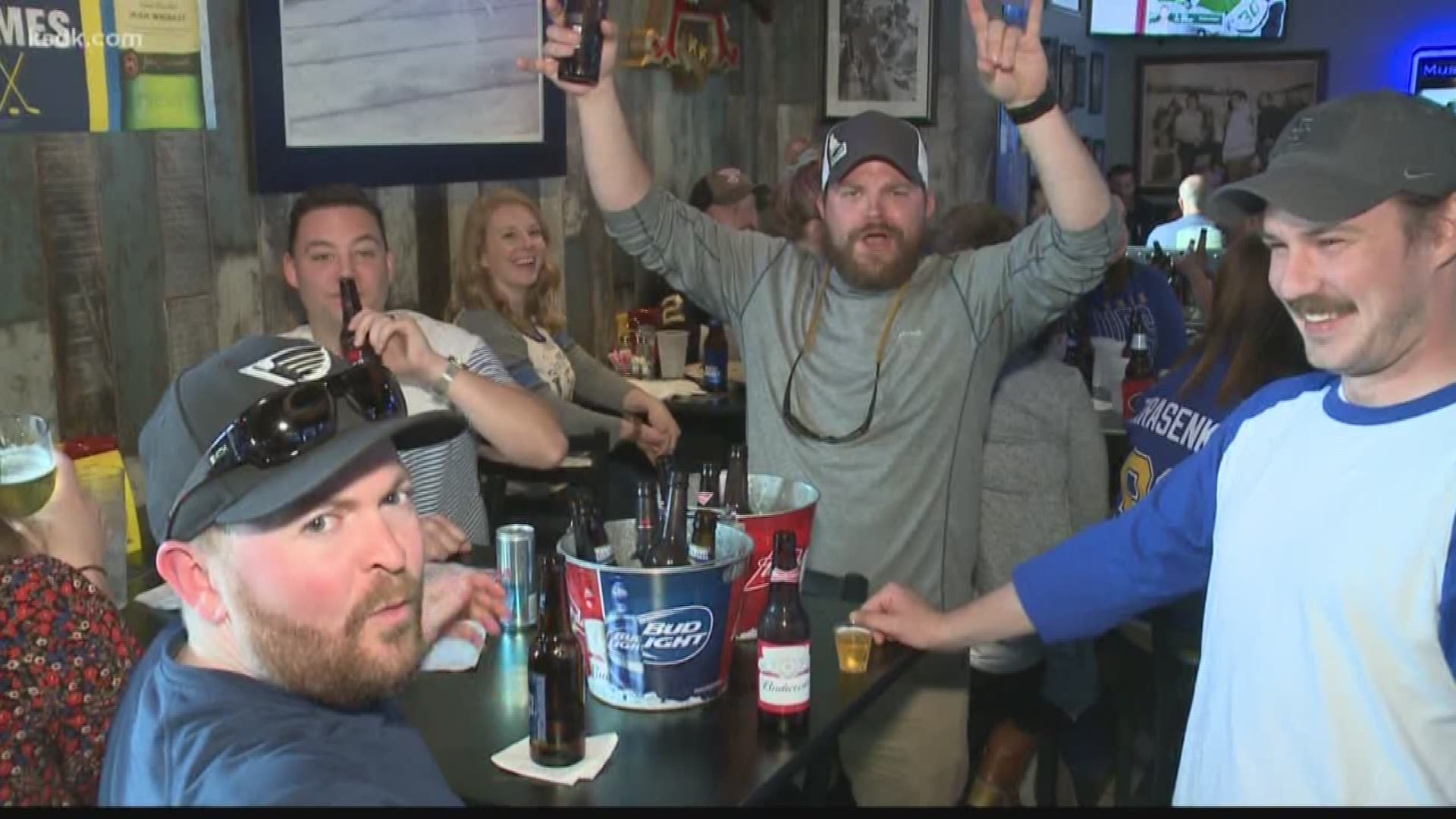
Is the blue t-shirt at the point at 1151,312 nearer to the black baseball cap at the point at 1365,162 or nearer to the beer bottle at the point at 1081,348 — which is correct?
the beer bottle at the point at 1081,348

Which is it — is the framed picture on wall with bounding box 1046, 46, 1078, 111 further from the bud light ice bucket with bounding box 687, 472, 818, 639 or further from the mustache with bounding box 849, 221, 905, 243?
the bud light ice bucket with bounding box 687, 472, 818, 639

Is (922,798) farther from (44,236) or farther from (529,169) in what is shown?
(529,169)

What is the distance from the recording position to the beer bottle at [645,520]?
6.29ft

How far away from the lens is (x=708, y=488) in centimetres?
215

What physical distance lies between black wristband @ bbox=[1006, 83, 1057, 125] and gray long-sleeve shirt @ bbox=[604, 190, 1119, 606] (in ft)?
0.85

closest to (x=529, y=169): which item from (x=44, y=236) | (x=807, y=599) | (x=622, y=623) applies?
(x=44, y=236)

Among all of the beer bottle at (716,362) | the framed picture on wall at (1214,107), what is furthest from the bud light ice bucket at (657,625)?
the framed picture on wall at (1214,107)

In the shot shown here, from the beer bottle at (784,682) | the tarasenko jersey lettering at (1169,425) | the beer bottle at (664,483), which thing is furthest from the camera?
the tarasenko jersey lettering at (1169,425)

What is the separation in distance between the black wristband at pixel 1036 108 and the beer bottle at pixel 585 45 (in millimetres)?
778

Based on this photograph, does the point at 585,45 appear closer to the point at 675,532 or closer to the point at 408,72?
the point at 675,532

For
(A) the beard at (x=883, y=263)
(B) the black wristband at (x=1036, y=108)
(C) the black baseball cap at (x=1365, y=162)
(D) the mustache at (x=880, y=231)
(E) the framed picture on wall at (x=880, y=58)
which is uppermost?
(E) the framed picture on wall at (x=880, y=58)

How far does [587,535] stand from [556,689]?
250 mm

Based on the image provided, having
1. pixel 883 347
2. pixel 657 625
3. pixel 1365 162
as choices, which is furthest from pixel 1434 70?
pixel 657 625

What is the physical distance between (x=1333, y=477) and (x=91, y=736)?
1.45 meters
